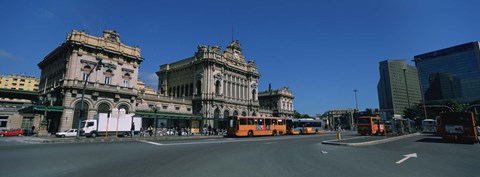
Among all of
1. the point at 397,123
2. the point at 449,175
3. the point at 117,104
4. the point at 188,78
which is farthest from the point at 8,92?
the point at 397,123

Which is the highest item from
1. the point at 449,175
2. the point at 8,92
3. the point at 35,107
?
the point at 8,92

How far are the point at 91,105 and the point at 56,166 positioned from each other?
2996cm

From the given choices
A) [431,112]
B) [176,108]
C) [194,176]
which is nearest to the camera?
[194,176]

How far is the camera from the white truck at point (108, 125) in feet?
92.2

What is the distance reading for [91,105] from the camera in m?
34.2

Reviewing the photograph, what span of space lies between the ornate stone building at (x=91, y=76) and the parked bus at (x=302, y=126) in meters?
24.4

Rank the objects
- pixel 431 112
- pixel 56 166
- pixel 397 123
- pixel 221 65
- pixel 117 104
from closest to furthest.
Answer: pixel 56 166 → pixel 397 123 → pixel 117 104 → pixel 221 65 → pixel 431 112

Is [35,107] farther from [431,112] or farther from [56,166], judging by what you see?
[431,112]

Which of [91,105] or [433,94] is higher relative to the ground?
[433,94]

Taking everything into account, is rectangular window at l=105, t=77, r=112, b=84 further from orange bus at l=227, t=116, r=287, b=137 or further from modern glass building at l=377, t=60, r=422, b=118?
modern glass building at l=377, t=60, r=422, b=118

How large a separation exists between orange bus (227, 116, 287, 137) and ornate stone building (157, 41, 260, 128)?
14.9 meters

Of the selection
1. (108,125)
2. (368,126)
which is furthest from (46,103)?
(368,126)

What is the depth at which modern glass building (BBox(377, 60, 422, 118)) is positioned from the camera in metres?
90.1

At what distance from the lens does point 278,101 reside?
7750 cm
